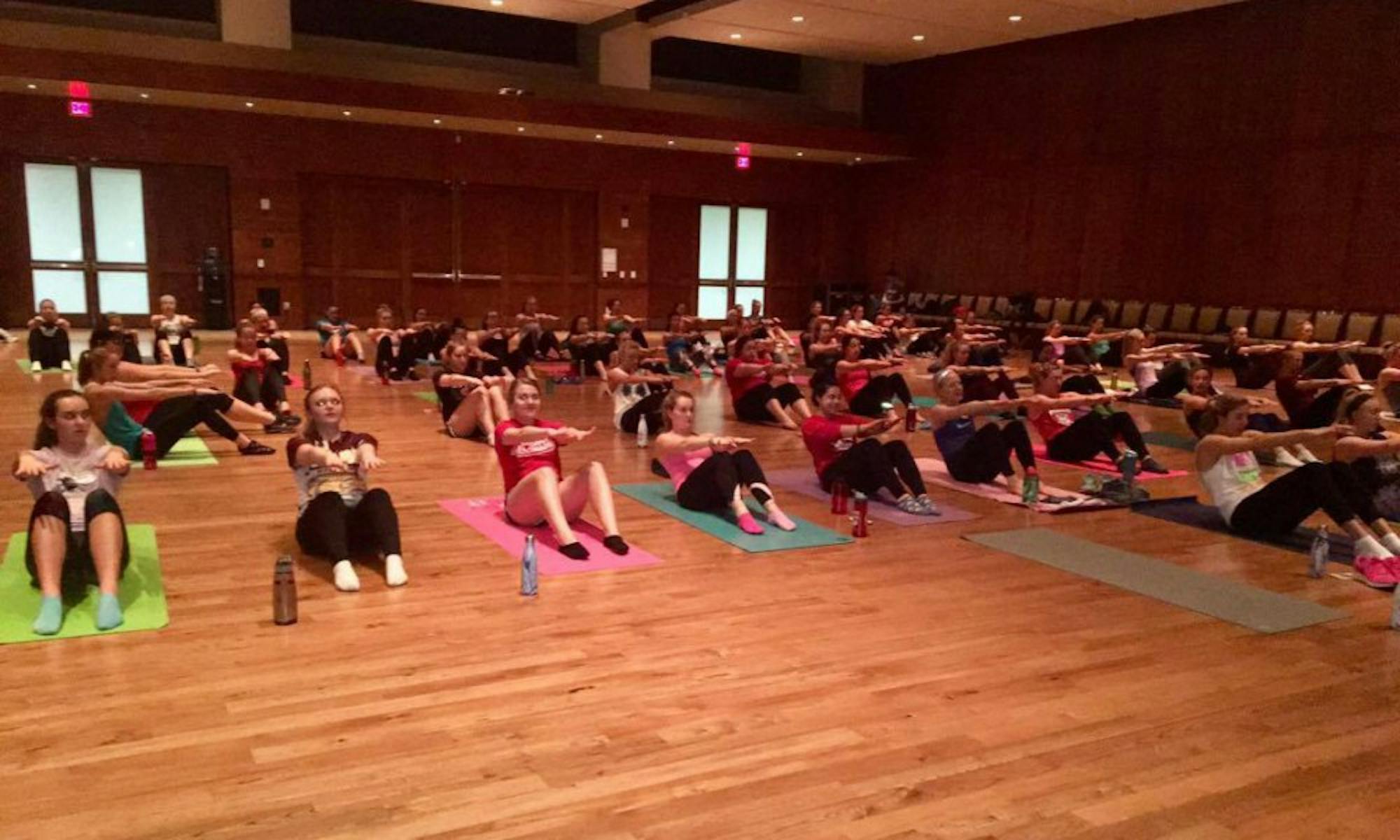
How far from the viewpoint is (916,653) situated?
3.80 metres

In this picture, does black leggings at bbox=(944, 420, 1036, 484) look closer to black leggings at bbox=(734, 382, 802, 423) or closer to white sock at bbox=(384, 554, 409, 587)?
black leggings at bbox=(734, 382, 802, 423)

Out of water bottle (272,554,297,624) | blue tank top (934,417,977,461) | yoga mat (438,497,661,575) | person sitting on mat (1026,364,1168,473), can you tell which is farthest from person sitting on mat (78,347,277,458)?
person sitting on mat (1026,364,1168,473)

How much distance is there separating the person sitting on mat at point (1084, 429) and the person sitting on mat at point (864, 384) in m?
1.68

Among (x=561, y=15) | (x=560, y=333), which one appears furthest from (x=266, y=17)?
(x=560, y=333)

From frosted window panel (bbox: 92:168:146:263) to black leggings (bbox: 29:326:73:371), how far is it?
197 inches

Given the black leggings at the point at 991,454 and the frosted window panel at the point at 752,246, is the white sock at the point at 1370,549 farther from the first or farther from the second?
the frosted window panel at the point at 752,246

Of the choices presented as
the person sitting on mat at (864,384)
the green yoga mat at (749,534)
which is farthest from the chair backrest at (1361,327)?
the green yoga mat at (749,534)

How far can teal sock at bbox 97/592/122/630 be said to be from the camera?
12.2 ft

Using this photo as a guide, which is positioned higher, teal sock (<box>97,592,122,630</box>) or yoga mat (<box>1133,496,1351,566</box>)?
teal sock (<box>97,592,122,630</box>)

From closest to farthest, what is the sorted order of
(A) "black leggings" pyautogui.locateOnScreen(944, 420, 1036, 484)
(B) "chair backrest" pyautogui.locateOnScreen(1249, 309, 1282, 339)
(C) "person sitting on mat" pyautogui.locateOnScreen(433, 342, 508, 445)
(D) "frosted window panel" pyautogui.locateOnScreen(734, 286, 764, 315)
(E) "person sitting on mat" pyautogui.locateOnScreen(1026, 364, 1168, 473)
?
1. (A) "black leggings" pyautogui.locateOnScreen(944, 420, 1036, 484)
2. (E) "person sitting on mat" pyautogui.locateOnScreen(1026, 364, 1168, 473)
3. (C) "person sitting on mat" pyautogui.locateOnScreen(433, 342, 508, 445)
4. (B) "chair backrest" pyautogui.locateOnScreen(1249, 309, 1282, 339)
5. (D) "frosted window panel" pyautogui.locateOnScreen(734, 286, 764, 315)

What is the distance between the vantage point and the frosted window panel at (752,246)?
20422 mm

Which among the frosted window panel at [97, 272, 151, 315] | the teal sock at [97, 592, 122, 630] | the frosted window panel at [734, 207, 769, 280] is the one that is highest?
the frosted window panel at [734, 207, 769, 280]

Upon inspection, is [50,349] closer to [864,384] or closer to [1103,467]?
[864,384]

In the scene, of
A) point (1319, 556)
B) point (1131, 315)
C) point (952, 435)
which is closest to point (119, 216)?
point (952, 435)
